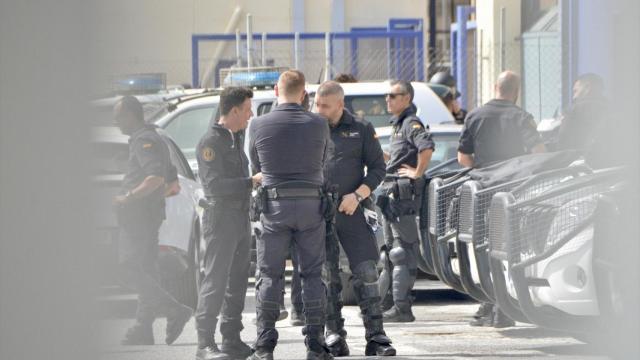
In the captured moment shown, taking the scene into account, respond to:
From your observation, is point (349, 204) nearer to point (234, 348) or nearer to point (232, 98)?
point (232, 98)

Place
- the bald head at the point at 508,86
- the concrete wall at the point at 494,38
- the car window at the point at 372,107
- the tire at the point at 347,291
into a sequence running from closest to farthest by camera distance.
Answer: the bald head at the point at 508,86 < the tire at the point at 347,291 < the car window at the point at 372,107 < the concrete wall at the point at 494,38

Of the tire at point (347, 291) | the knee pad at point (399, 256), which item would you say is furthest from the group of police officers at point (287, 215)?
the tire at point (347, 291)

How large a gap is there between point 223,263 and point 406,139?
91.7 inches

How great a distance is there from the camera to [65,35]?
109 cm

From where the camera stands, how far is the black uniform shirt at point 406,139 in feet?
27.4

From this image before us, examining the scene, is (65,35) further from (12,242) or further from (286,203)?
(286,203)

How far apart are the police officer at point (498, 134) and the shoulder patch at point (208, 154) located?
2.23 metres

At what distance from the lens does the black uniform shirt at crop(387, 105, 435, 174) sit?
8352mm

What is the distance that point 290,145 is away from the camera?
6328mm

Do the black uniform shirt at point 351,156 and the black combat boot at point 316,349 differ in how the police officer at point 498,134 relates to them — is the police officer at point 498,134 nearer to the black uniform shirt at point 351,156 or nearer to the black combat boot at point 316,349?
the black uniform shirt at point 351,156

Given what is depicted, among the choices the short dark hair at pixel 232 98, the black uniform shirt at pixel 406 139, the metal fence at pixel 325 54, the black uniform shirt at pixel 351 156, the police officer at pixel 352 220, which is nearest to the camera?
the short dark hair at pixel 232 98

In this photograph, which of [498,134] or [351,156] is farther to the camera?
[498,134]

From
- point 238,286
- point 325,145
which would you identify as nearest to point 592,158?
point 325,145

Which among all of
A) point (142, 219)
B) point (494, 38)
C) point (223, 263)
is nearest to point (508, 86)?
point (223, 263)
